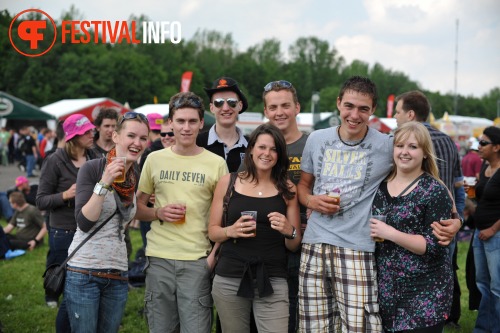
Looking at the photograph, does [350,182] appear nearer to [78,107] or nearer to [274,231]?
[274,231]

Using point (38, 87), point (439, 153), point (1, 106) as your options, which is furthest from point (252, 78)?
point (439, 153)

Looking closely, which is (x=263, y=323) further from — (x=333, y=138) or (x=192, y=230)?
(x=333, y=138)

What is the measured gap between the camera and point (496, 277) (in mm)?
4875

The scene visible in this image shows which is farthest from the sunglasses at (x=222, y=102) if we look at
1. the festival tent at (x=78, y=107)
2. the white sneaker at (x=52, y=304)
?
the festival tent at (x=78, y=107)

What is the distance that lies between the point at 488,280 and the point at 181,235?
3.58 metres

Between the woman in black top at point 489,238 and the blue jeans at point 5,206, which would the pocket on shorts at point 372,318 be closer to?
the woman in black top at point 489,238

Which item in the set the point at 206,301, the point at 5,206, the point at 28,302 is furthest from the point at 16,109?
the point at 206,301

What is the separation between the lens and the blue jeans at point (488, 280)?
489 cm

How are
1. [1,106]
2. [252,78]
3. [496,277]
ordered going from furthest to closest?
[252,78] < [1,106] < [496,277]

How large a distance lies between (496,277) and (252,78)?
85.7 m

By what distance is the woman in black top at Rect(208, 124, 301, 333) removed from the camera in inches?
129

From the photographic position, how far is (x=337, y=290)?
Result: 3260mm

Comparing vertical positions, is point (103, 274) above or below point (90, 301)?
above

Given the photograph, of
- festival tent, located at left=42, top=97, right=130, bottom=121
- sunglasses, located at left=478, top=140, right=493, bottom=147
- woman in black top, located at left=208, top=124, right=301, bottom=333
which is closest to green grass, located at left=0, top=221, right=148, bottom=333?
woman in black top, located at left=208, top=124, right=301, bottom=333
